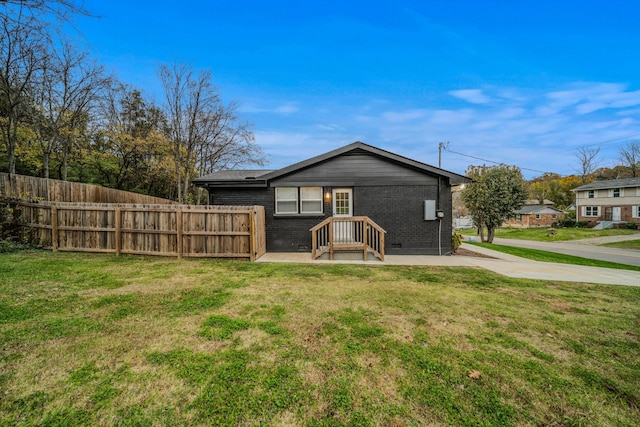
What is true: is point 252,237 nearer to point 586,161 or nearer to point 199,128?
point 199,128

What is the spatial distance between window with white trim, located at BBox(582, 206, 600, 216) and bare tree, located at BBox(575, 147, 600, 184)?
19722 mm

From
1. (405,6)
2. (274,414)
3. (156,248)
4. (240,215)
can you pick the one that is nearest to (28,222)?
(156,248)

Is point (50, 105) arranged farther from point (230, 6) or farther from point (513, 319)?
point (513, 319)

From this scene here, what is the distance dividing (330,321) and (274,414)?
1705 millimetres

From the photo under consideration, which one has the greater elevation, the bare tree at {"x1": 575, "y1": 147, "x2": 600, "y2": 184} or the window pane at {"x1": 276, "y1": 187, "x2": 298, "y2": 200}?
the bare tree at {"x1": 575, "y1": 147, "x2": 600, "y2": 184}

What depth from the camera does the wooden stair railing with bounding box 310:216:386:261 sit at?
822 cm

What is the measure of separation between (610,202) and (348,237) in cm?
4100

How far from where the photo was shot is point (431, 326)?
11.2 ft

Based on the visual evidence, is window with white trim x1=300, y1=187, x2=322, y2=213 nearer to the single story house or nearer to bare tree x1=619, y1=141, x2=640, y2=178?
the single story house

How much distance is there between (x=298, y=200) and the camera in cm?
967

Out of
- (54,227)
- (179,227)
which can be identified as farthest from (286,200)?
(54,227)

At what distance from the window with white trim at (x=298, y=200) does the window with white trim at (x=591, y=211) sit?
42068 millimetres

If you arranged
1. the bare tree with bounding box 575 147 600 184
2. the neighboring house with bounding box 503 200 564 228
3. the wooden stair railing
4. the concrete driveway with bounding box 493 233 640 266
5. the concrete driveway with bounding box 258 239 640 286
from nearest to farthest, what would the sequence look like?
the concrete driveway with bounding box 258 239 640 286
the wooden stair railing
the concrete driveway with bounding box 493 233 640 266
the neighboring house with bounding box 503 200 564 228
the bare tree with bounding box 575 147 600 184

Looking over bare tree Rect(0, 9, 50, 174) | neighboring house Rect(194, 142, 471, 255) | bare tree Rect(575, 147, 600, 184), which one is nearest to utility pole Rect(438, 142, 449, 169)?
neighboring house Rect(194, 142, 471, 255)
